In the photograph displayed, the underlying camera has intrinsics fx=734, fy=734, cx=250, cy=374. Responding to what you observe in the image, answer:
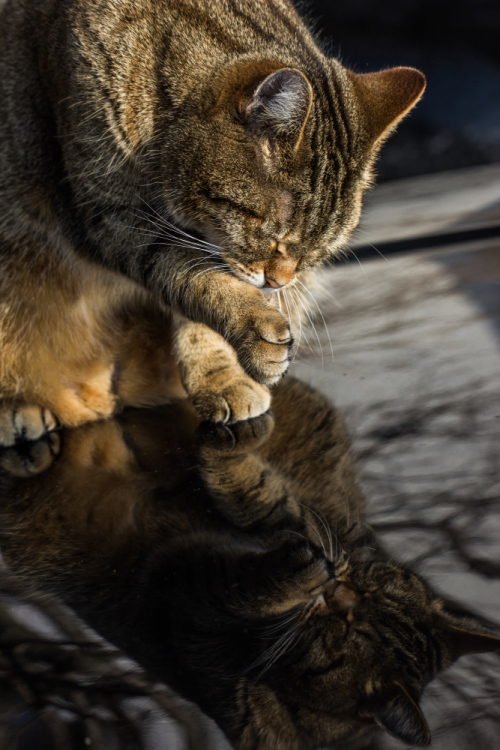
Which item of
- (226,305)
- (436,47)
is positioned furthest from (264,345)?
(436,47)

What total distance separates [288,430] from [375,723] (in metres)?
0.72

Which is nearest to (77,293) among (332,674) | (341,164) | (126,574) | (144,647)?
(341,164)

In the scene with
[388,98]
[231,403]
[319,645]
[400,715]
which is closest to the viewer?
[400,715]

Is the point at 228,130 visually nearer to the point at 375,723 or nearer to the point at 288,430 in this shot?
the point at 288,430

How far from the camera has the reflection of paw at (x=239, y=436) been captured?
4.35ft

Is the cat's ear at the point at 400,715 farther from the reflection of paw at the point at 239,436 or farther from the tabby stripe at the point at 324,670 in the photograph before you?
the reflection of paw at the point at 239,436

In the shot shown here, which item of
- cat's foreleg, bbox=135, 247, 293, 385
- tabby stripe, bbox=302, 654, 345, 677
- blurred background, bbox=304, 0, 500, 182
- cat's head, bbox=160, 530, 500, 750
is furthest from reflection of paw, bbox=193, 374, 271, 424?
blurred background, bbox=304, 0, 500, 182

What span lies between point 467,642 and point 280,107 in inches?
32.1

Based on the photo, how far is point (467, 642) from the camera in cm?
79

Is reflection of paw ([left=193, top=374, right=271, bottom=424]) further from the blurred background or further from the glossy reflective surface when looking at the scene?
the blurred background

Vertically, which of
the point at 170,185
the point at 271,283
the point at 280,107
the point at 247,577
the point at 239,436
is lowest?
the point at 239,436

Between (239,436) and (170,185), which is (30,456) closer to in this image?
(239,436)

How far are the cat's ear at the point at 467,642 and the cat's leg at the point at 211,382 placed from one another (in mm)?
691

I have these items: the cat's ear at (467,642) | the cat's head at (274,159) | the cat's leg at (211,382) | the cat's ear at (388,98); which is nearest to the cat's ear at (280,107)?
the cat's head at (274,159)
